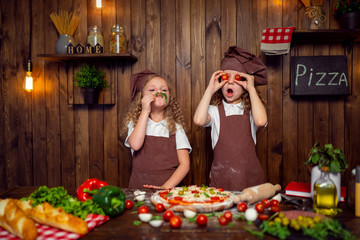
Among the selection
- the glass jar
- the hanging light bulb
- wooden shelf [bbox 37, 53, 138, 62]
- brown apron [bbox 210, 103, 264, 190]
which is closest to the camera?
brown apron [bbox 210, 103, 264, 190]

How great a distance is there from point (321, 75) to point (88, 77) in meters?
2.15

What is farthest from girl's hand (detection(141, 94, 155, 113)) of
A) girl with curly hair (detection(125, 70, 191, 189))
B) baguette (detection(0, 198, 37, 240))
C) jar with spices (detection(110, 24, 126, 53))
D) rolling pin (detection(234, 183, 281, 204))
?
baguette (detection(0, 198, 37, 240))

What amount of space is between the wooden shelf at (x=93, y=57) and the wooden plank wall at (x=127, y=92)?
10cm

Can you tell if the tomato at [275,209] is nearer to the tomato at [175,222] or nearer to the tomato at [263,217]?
the tomato at [263,217]

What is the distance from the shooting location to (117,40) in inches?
110

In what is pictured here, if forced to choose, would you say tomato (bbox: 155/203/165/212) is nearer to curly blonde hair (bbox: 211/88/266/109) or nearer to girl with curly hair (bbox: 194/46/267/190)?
girl with curly hair (bbox: 194/46/267/190)

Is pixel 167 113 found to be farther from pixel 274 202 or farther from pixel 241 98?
pixel 274 202

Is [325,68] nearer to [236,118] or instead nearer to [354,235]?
[236,118]

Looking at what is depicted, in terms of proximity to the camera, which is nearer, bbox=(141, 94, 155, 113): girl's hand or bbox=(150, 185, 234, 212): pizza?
bbox=(150, 185, 234, 212): pizza

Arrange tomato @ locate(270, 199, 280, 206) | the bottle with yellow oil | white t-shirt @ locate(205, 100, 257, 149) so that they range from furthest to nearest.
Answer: white t-shirt @ locate(205, 100, 257, 149)
tomato @ locate(270, 199, 280, 206)
the bottle with yellow oil

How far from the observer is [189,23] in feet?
9.56

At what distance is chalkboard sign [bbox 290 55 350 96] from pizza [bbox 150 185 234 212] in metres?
1.62

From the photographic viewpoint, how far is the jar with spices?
9.18 ft

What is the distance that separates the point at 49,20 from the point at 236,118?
85.6 inches
